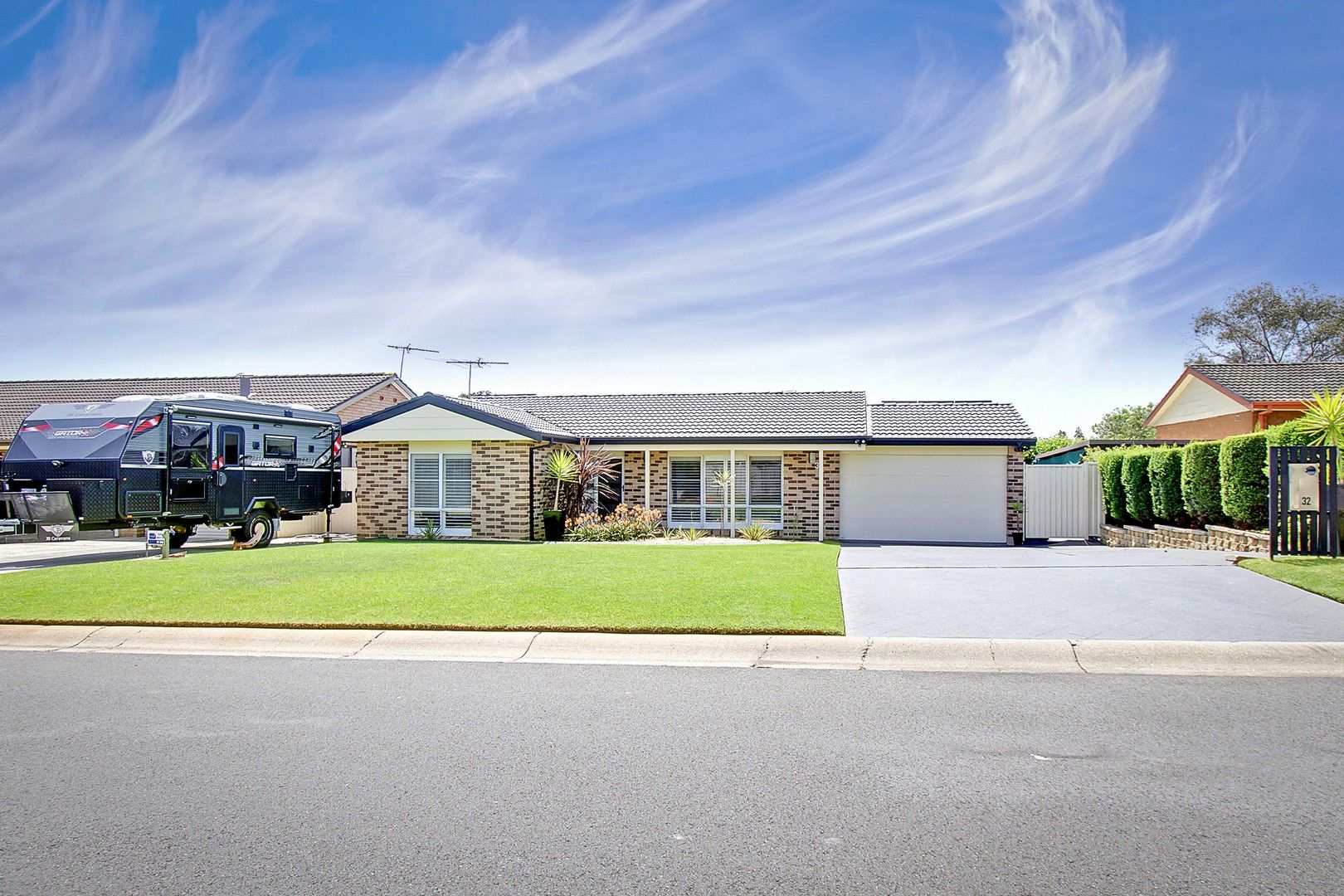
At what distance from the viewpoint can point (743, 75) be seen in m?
→ 13.9

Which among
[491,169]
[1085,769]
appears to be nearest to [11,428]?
[491,169]

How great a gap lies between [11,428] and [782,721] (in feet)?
101

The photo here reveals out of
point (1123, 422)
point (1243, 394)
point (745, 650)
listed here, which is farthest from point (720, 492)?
point (1123, 422)

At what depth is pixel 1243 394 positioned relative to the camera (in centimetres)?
2852

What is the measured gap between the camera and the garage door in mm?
21031

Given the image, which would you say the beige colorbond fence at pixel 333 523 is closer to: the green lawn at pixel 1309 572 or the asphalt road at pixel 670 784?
the asphalt road at pixel 670 784

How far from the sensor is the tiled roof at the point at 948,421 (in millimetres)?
20719

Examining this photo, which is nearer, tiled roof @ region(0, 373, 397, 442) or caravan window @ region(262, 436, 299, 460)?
caravan window @ region(262, 436, 299, 460)

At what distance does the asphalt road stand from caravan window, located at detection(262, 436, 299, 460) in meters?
12.5

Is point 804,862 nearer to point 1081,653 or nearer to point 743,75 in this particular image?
point 1081,653

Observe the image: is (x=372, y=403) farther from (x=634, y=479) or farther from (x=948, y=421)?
(x=948, y=421)

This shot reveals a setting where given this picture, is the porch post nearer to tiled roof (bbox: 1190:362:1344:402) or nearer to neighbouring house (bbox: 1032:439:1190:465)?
neighbouring house (bbox: 1032:439:1190:465)

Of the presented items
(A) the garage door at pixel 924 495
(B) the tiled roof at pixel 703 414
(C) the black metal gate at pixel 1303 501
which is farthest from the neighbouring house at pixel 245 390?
(C) the black metal gate at pixel 1303 501

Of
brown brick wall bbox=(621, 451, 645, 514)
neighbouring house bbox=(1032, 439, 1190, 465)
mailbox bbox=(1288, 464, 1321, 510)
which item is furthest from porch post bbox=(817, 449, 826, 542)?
neighbouring house bbox=(1032, 439, 1190, 465)
